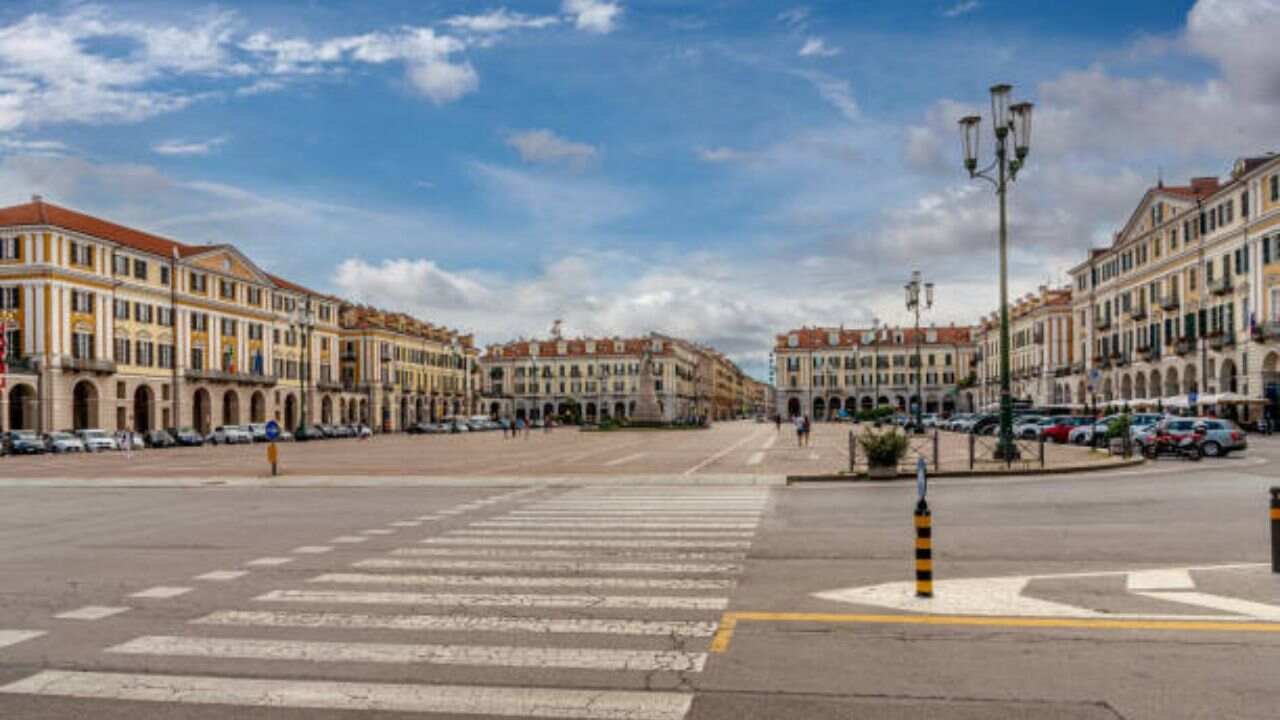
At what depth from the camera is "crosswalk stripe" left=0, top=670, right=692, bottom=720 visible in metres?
5.73

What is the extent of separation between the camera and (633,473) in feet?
87.1

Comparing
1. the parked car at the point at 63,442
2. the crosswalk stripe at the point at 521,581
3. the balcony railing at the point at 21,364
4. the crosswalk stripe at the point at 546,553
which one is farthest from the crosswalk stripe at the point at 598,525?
the balcony railing at the point at 21,364

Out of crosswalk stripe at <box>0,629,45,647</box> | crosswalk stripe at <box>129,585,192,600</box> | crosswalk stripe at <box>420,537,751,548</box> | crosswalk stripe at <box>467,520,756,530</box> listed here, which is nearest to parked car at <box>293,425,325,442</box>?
crosswalk stripe at <box>467,520,756,530</box>

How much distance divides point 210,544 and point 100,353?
205 feet

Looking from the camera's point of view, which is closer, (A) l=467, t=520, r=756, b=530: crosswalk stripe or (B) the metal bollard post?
(B) the metal bollard post

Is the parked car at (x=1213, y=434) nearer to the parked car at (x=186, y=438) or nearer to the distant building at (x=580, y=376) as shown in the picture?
the parked car at (x=186, y=438)

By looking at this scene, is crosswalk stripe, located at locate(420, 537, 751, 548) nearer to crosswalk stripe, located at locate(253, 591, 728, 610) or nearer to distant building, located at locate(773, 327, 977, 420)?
crosswalk stripe, located at locate(253, 591, 728, 610)

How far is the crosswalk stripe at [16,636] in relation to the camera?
7535 millimetres

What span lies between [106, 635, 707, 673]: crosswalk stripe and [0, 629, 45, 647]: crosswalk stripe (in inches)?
34.9

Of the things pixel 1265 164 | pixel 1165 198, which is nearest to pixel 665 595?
pixel 1265 164

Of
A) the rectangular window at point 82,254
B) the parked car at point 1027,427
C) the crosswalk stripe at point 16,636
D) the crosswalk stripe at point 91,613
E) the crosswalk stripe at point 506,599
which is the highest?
the rectangular window at point 82,254

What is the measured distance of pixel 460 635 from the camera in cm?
755

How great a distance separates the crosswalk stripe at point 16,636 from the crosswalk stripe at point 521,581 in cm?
271

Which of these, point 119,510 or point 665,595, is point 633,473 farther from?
point 665,595
